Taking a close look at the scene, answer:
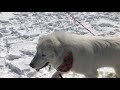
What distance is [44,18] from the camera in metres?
7.24

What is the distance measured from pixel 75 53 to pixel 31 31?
295 cm

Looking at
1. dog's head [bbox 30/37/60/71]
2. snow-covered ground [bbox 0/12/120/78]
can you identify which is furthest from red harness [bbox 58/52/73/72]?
snow-covered ground [bbox 0/12/120/78]

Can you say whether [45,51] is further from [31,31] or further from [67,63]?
[31,31]

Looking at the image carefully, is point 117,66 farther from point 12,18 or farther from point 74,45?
point 12,18

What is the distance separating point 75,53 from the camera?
342 centimetres

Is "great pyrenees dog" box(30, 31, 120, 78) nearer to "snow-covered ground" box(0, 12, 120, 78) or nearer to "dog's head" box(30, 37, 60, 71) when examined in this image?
"dog's head" box(30, 37, 60, 71)

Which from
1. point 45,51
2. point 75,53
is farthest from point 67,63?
point 45,51

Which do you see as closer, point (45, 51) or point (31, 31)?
point (45, 51)

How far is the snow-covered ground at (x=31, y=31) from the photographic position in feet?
13.6

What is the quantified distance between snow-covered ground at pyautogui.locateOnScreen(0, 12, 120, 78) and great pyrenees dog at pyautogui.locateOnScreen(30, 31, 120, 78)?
502mm

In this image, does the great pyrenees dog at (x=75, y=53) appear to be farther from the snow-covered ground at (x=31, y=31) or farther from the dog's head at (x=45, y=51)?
the snow-covered ground at (x=31, y=31)

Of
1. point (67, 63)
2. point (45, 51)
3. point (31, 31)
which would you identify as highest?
point (45, 51)
